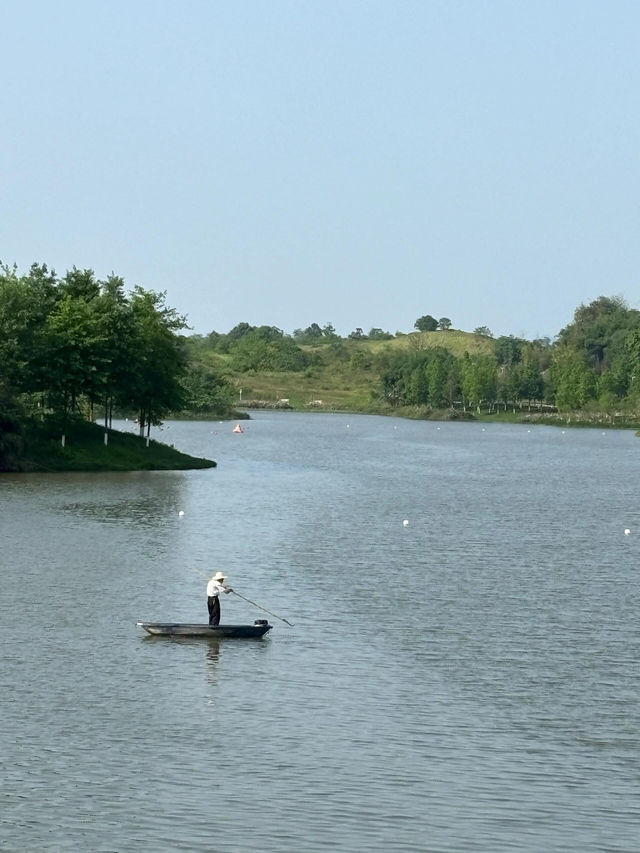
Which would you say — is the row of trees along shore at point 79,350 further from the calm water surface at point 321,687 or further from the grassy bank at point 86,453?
the calm water surface at point 321,687

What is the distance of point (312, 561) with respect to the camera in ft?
209

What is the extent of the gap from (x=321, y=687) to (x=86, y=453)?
236 feet

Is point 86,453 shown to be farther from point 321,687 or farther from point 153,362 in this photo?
point 321,687

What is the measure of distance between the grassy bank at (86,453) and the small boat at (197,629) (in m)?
59.0

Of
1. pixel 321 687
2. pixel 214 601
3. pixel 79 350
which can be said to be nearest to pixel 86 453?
pixel 79 350

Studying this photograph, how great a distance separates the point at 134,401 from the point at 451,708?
82.9 m

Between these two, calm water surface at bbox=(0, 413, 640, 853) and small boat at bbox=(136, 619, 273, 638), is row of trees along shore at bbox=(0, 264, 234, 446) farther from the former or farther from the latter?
small boat at bbox=(136, 619, 273, 638)

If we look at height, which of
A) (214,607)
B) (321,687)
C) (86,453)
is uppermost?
(86,453)

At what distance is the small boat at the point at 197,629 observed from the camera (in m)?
43.5

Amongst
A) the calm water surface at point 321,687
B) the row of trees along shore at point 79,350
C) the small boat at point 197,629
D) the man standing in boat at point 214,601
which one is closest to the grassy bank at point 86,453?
the row of trees along shore at point 79,350

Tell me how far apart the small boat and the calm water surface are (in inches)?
17.3

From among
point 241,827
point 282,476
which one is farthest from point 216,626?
point 282,476

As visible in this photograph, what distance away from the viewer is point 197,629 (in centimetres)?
4353

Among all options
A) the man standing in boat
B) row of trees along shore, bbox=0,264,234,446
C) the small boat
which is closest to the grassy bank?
row of trees along shore, bbox=0,264,234,446
